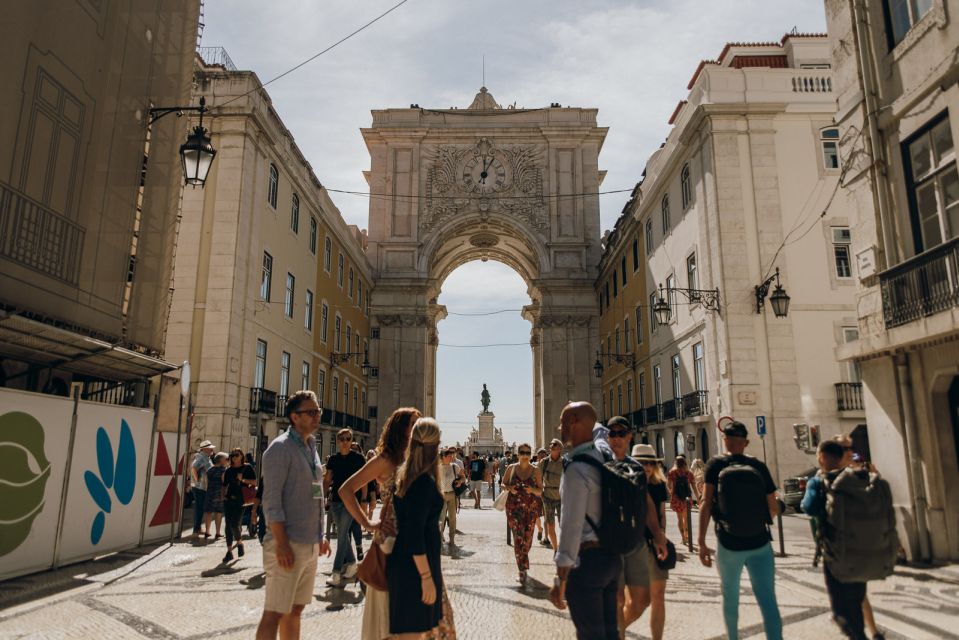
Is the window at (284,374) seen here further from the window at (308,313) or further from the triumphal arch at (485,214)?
the triumphal arch at (485,214)

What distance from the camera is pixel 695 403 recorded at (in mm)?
20156

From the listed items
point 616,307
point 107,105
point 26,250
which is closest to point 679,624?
point 26,250

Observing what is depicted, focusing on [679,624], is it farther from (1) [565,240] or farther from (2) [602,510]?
(1) [565,240]

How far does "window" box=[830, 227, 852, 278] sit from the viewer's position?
727 inches

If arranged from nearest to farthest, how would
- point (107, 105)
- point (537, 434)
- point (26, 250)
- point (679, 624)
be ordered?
point (679, 624) < point (26, 250) < point (107, 105) < point (537, 434)

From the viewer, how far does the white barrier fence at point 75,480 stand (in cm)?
796

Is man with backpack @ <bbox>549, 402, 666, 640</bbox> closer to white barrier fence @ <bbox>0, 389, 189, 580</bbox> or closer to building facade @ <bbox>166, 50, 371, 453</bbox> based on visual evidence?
white barrier fence @ <bbox>0, 389, 189, 580</bbox>

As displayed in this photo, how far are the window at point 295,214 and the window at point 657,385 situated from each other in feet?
49.8

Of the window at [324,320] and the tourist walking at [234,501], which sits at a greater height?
the window at [324,320]

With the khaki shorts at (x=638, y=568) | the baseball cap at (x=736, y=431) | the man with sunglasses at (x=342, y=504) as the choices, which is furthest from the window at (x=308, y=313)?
the baseball cap at (x=736, y=431)

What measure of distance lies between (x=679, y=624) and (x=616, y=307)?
29.0m

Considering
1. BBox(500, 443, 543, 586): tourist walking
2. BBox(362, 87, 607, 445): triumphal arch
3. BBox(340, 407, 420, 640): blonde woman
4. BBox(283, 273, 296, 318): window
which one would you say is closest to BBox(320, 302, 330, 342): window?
BBox(283, 273, 296, 318): window

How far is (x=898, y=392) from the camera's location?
Answer: 9.48 m

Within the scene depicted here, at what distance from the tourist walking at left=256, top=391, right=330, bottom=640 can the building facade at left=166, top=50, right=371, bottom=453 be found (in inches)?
586
